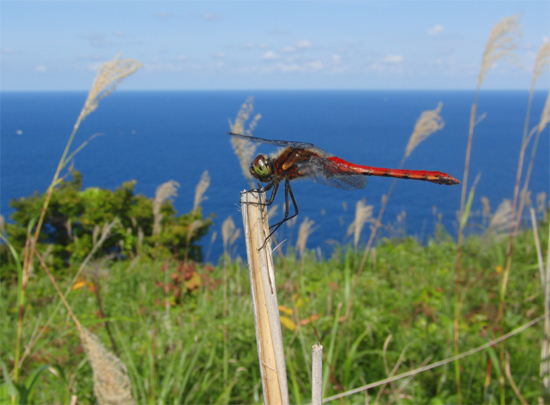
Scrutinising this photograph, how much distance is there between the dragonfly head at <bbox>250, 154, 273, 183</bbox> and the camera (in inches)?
69.9

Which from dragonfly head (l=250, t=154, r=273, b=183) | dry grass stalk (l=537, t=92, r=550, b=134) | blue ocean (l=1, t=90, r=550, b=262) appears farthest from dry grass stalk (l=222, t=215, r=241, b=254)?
blue ocean (l=1, t=90, r=550, b=262)

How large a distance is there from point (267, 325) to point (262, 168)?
1.07 meters

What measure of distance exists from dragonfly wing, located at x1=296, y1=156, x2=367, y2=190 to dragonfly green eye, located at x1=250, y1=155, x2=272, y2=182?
143 mm

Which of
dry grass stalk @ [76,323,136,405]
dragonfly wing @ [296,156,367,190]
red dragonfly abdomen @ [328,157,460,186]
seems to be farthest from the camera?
red dragonfly abdomen @ [328,157,460,186]

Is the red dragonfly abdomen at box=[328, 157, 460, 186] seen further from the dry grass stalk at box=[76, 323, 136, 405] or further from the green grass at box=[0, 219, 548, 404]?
the dry grass stalk at box=[76, 323, 136, 405]

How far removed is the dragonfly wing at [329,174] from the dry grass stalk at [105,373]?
1.10 metres

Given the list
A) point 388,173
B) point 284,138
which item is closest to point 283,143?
point 388,173

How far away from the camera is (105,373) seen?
149 cm

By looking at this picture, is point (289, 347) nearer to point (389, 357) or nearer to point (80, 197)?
point (389, 357)

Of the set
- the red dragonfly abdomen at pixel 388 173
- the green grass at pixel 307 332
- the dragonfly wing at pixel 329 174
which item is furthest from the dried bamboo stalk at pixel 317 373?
the red dragonfly abdomen at pixel 388 173

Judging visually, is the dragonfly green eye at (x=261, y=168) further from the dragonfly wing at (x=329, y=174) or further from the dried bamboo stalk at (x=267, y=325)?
the dried bamboo stalk at (x=267, y=325)

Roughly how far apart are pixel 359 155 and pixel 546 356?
4637cm

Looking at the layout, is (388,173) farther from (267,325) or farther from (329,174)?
(267,325)

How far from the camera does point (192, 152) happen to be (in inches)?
2266
